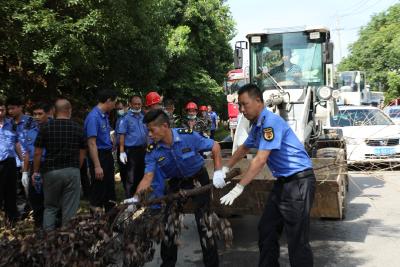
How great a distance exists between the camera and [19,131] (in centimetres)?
661

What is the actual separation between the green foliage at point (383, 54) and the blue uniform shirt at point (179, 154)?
33.5m

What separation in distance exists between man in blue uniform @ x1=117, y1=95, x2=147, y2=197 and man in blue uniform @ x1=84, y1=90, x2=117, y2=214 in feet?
2.10

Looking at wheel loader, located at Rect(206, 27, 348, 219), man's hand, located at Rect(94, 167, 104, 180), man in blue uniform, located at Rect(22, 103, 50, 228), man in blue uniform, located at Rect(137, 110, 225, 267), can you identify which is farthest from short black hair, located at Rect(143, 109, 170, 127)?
wheel loader, located at Rect(206, 27, 348, 219)

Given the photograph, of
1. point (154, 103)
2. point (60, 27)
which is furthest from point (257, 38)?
point (60, 27)

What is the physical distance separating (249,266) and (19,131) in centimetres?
368

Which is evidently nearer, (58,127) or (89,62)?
(58,127)

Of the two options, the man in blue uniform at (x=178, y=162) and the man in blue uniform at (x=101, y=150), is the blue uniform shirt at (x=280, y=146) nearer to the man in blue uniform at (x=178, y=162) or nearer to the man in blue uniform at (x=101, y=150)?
the man in blue uniform at (x=178, y=162)

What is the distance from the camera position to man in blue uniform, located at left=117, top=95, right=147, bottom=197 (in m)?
6.99

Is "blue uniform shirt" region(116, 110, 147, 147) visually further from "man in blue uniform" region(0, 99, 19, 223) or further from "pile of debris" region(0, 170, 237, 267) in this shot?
"pile of debris" region(0, 170, 237, 267)

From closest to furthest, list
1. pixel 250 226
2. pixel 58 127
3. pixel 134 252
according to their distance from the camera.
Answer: pixel 134 252 < pixel 58 127 < pixel 250 226

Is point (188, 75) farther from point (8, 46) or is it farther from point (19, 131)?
point (19, 131)

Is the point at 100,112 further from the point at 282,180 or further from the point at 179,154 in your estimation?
the point at 282,180

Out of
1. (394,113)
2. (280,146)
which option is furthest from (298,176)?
(394,113)

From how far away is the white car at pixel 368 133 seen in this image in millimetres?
10613
